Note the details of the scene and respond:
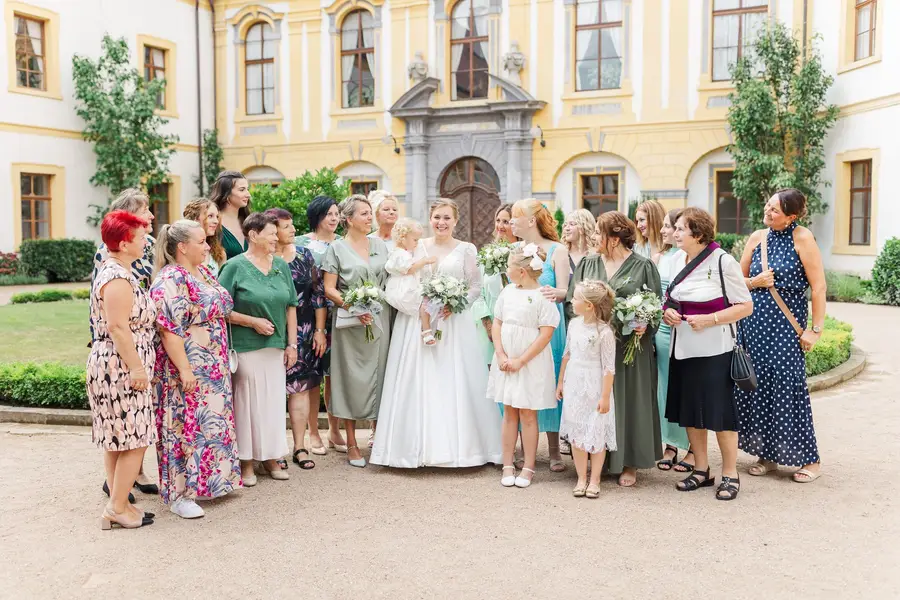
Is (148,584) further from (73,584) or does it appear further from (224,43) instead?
(224,43)

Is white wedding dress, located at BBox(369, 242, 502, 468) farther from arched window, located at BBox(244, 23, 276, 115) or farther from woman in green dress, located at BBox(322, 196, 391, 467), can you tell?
arched window, located at BBox(244, 23, 276, 115)

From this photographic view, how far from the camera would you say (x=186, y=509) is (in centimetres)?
493

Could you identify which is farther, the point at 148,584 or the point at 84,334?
the point at 84,334

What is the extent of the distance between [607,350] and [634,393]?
42cm

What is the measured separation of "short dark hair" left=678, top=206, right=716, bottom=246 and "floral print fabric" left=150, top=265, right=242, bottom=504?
288cm

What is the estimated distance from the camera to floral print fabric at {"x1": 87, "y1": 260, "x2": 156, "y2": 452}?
15.1 ft

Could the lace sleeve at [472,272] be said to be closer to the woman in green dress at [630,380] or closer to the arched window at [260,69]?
the woman in green dress at [630,380]

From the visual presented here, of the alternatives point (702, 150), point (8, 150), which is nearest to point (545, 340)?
point (702, 150)

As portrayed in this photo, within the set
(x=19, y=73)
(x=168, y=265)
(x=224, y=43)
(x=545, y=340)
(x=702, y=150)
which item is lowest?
(x=545, y=340)

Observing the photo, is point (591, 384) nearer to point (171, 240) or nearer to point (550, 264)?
point (550, 264)

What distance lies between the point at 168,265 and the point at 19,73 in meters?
18.7

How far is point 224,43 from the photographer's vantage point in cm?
2520

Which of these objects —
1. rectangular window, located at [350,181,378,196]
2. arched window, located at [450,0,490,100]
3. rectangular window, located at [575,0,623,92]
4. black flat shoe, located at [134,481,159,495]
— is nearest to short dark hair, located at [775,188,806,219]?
black flat shoe, located at [134,481,159,495]

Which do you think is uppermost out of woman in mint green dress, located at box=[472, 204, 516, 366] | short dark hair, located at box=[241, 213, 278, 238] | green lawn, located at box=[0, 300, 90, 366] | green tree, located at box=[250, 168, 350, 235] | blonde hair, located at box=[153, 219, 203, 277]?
green tree, located at box=[250, 168, 350, 235]
